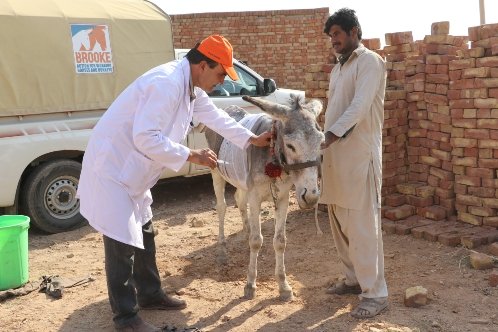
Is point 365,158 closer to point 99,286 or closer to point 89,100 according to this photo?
point 99,286

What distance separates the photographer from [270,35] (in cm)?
1523

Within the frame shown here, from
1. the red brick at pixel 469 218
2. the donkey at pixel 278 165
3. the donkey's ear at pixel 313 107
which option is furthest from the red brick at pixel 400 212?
the donkey's ear at pixel 313 107

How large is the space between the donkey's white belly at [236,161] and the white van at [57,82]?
122 cm

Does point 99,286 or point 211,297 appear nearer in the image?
point 211,297

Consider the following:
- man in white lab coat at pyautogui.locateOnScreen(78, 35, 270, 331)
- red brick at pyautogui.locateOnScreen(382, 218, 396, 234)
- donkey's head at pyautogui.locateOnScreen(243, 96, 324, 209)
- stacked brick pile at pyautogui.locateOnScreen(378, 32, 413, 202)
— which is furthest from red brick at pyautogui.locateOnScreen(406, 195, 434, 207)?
man in white lab coat at pyautogui.locateOnScreen(78, 35, 270, 331)

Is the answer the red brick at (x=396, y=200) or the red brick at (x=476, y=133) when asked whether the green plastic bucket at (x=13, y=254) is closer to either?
the red brick at (x=396, y=200)

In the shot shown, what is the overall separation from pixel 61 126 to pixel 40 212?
1.09 m

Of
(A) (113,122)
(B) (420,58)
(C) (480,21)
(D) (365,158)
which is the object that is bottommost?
(D) (365,158)

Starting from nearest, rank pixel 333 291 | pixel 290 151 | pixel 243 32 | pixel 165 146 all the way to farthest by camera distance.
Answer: pixel 165 146
pixel 290 151
pixel 333 291
pixel 243 32

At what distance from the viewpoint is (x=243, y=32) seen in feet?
50.0

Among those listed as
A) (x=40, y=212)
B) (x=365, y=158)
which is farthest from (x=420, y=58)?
(x=40, y=212)

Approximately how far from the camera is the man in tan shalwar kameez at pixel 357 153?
13.4ft

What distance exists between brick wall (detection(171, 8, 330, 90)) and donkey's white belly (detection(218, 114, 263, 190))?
1019 cm

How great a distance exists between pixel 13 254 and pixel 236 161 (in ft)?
7.19
